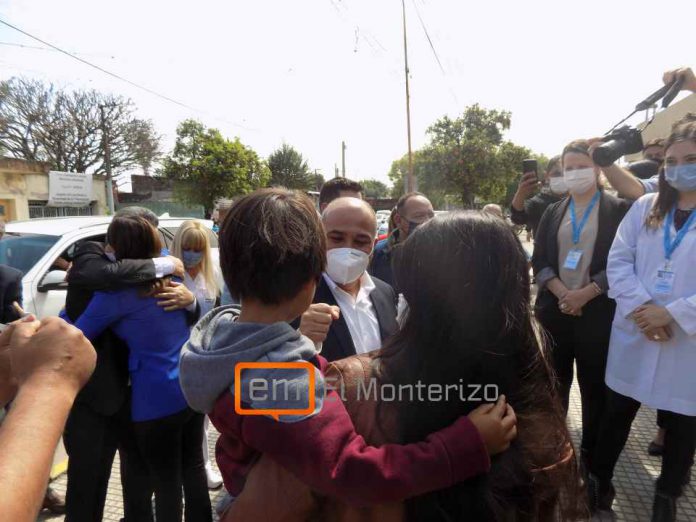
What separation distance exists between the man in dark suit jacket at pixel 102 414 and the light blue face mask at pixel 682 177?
103 inches

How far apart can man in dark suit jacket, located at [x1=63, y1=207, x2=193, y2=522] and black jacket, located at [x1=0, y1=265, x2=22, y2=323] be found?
1.20 meters

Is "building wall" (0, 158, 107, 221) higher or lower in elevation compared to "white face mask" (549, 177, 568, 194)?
higher

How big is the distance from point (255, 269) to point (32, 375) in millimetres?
466

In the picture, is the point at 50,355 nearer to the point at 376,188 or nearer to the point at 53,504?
the point at 53,504

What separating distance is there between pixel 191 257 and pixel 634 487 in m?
3.23

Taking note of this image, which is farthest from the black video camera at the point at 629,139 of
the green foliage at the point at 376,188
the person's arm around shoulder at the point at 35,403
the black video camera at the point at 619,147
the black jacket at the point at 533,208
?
the green foliage at the point at 376,188

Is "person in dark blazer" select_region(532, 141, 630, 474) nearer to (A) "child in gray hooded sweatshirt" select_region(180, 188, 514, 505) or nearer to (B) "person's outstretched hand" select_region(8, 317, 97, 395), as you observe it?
(A) "child in gray hooded sweatshirt" select_region(180, 188, 514, 505)

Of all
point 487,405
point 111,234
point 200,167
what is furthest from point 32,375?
point 200,167

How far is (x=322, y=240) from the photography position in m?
1.12

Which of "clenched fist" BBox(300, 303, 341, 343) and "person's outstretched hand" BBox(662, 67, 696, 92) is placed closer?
"clenched fist" BBox(300, 303, 341, 343)

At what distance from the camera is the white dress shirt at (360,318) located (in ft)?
5.83

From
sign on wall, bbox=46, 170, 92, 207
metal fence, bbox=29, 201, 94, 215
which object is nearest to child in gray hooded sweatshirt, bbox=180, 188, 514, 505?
metal fence, bbox=29, 201, 94, 215

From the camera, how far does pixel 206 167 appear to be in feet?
85.9

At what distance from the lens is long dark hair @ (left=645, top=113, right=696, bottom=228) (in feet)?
8.06
